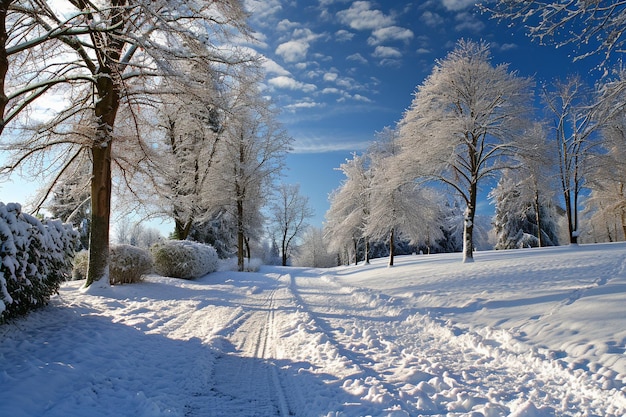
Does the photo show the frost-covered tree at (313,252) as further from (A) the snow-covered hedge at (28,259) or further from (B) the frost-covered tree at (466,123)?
(A) the snow-covered hedge at (28,259)

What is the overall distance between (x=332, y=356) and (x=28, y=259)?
474 centimetres

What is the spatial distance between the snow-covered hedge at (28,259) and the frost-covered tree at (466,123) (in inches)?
517

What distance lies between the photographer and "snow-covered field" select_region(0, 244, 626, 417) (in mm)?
3322

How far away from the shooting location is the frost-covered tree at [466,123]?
47.3 ft

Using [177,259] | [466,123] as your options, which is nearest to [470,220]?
[466,123]

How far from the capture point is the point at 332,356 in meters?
4.84

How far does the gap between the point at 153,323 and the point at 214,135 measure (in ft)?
50.7

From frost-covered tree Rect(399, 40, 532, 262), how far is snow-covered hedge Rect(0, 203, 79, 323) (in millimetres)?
13129

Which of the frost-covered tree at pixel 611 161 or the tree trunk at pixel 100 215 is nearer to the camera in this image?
the frost-covered tree at pixel 611 161

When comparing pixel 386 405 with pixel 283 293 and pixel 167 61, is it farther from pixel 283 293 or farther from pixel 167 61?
pixel 283 293

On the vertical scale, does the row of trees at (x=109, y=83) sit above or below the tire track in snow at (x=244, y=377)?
above

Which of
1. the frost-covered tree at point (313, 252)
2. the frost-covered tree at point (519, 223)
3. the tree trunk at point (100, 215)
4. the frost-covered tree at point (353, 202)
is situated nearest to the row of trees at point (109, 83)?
the tree trunk at point (100, 215)

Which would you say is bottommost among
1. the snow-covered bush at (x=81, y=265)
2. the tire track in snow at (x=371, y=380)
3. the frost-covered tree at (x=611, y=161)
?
the tire track in snow at (x=371, y=380)

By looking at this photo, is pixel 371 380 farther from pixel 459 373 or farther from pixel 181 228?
pixel 181 228
